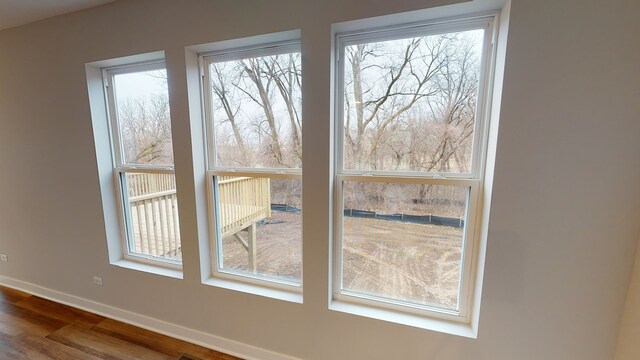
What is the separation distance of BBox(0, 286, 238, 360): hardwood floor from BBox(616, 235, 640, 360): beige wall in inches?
83.5

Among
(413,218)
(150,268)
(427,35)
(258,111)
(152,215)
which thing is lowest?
(150,268)

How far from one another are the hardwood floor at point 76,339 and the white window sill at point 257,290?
513mm

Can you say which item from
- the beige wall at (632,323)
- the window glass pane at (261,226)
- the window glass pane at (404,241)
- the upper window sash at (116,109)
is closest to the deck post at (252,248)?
the window glass pane at (261,226)

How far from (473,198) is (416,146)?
406 millimetres

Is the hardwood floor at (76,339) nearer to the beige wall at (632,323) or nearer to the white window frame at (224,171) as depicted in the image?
the white window frame at (224,171)

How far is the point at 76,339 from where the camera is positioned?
6.14ft

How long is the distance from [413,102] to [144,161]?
2125 mm

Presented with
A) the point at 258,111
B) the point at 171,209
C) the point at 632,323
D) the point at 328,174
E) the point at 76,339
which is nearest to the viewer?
the point at 632,323

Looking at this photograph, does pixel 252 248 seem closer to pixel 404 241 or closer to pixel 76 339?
pixel 404 241

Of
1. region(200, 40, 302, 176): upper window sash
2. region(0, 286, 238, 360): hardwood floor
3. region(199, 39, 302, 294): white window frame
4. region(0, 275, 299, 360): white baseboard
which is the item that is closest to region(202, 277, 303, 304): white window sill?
region(199, 39, 302, 294): white window frame

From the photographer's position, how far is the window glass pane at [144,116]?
1.85m

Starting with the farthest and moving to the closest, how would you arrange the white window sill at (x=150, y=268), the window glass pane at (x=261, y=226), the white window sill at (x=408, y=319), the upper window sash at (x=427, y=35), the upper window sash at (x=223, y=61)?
the white window sill at (x=150, y=268), the window glass pane at (x=261, y=226), the upper window sash at (x=223, y=61), the white window sill at (x=408, y=319), the upper window sash at (x=427, y=35)

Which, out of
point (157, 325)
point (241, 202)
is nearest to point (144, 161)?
point (241, 202)

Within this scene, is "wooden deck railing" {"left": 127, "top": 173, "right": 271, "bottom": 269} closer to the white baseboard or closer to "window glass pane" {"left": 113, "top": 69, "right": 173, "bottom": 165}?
"window glass pane" {"left": 113, "top": 69, "right": 173, "bottom": 165}
